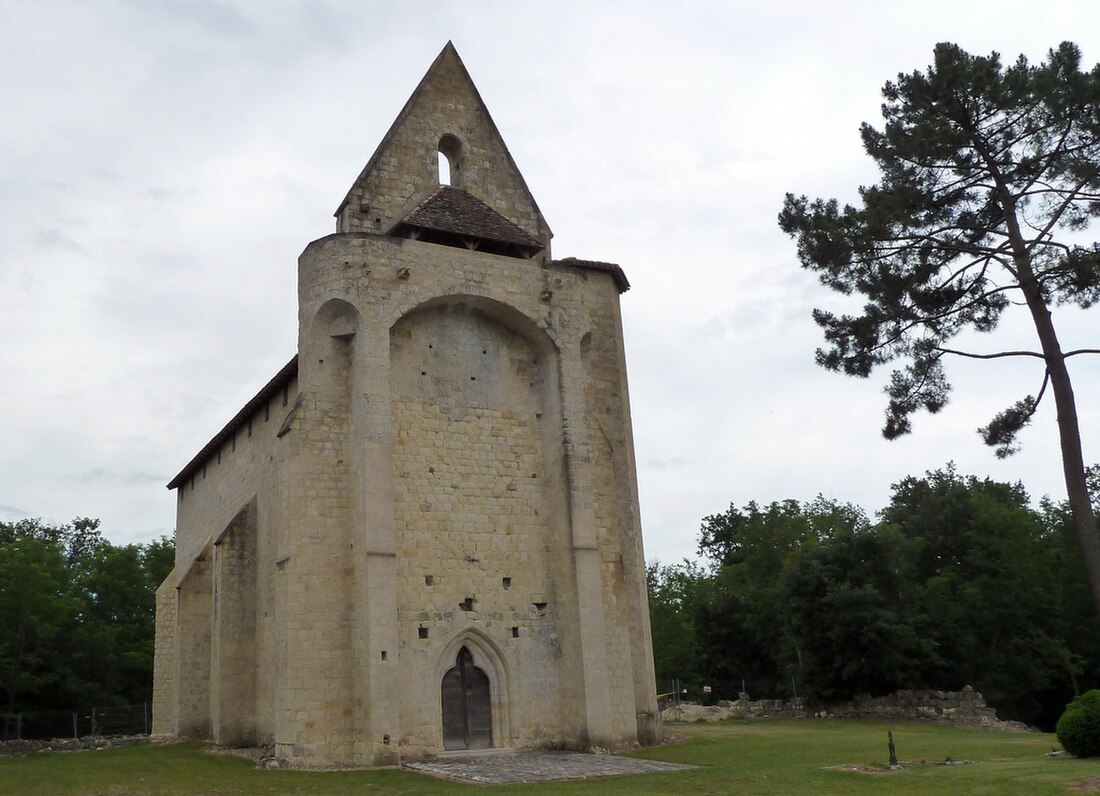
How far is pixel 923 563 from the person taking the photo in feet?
148

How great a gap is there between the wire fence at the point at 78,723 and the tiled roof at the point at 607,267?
22.0m

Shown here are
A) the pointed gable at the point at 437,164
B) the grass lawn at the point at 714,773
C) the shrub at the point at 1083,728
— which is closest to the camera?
the grass lawn at the point at 714,773

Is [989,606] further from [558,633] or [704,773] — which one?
[704,773]

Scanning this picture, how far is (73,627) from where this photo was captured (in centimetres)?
3784

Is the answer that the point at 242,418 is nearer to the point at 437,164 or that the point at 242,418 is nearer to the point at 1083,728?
the point at 437,164

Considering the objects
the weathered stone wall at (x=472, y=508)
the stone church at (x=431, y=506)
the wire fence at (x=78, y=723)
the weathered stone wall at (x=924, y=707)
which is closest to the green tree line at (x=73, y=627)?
the wire fence at (x=78, y=723)

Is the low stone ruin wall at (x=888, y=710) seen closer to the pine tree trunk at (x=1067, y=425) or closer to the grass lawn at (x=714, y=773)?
the grass lawn at (x=714, y=773)

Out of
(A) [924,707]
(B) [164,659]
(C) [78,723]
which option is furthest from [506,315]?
(C) [78,723]

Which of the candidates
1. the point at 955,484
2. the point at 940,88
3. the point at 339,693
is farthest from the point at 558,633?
the point at 955,484

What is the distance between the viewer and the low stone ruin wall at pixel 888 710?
94.5 ft

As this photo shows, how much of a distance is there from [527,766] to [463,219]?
12454mm

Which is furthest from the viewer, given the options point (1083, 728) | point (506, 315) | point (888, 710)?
point (888, 710)

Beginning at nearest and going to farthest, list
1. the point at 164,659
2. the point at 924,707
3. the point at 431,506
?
1. the point at 431,506
2. the point at 164,659
3. the point at 924,707

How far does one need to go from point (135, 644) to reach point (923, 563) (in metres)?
35.8
